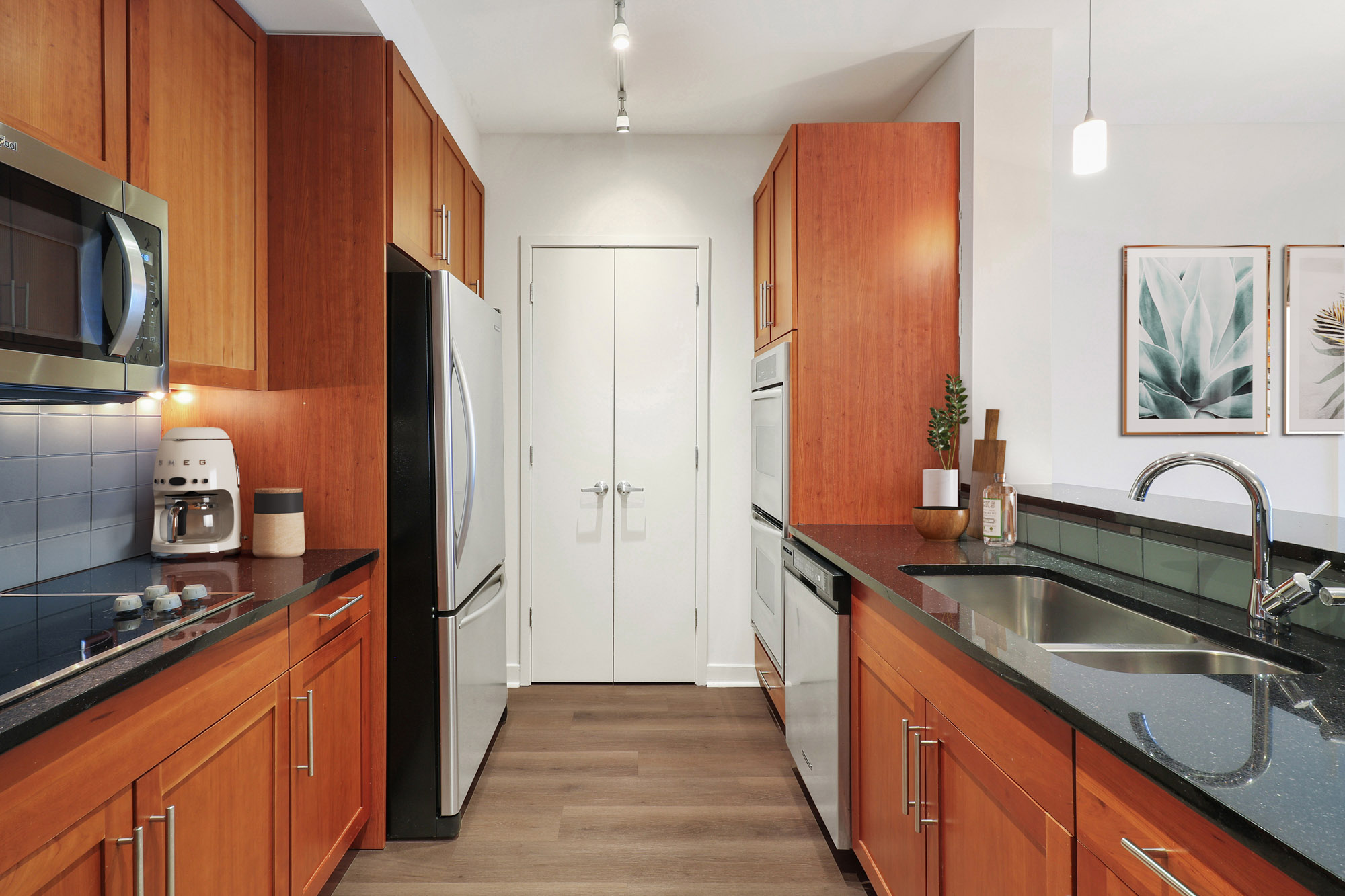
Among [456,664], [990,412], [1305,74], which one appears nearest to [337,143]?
[456,664]

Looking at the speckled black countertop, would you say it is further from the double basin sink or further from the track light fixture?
the track light fixture

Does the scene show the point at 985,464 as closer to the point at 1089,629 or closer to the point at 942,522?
the point at 942,522

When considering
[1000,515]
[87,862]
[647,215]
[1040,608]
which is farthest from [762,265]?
[87,862]

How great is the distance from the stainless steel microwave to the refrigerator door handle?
81cm

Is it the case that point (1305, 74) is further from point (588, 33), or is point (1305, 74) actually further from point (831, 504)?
point (588, 33)

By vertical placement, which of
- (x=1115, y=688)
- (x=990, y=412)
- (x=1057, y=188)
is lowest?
(x=1115, y=688)

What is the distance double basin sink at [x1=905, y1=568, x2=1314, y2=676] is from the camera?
1.28 meters

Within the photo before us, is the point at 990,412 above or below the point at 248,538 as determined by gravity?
above

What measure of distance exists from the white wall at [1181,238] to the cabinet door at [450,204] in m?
2.64

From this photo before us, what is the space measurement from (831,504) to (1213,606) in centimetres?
130

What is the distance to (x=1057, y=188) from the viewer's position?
3307 millimetres

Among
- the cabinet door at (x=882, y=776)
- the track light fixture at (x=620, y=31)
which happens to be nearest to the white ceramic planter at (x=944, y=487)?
the cabinet door at (x=882, y=776)

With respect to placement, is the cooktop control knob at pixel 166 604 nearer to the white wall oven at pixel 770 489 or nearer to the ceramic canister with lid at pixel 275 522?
the ceramic canister with lid at pixel 275 522

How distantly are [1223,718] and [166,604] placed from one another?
5.52ft
